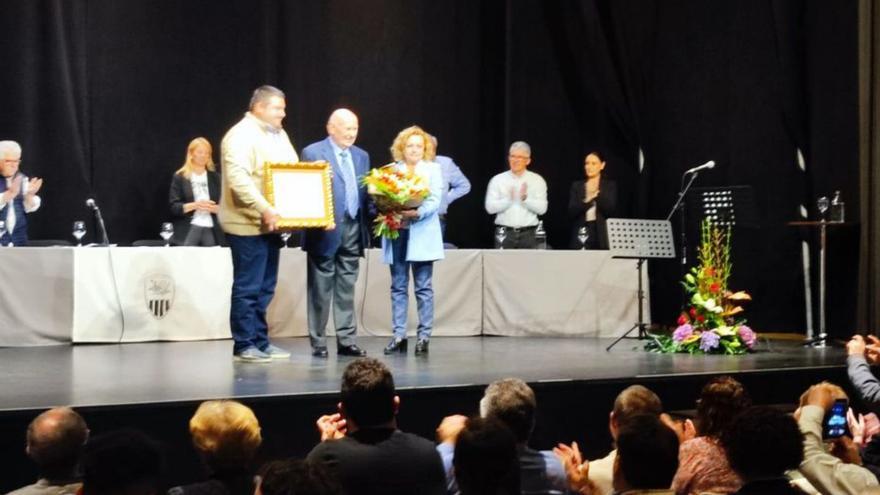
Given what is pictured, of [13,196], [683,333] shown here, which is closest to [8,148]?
[13,196]

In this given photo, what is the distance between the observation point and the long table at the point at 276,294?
29.0ft

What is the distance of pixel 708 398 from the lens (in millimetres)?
4195

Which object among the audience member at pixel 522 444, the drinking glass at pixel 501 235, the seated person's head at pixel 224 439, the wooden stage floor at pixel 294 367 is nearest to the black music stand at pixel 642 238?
the wooden stage floor at pixel 294 367

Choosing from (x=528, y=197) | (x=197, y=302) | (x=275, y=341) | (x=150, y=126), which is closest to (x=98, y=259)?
(x=197, y=302)

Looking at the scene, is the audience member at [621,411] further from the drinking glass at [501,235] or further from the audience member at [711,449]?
the drinking glass at [501,235]

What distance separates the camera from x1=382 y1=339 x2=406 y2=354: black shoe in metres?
8.16

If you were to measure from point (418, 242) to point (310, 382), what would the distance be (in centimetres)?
180

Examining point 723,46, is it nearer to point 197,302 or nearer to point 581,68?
point 581,68

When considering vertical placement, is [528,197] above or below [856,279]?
above

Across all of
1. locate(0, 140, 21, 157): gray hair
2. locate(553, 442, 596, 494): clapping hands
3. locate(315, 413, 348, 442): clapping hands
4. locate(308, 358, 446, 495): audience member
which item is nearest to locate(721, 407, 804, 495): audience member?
locate(553, 442, 596, 494): clapping hands

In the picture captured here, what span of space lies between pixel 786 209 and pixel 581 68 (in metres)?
2.94

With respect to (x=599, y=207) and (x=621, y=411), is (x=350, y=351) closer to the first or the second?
(x=621, y=411)

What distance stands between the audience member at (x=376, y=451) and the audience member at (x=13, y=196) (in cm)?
660

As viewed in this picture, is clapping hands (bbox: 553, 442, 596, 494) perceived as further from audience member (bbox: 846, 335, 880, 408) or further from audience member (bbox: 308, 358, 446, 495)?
audience member (bbox: 846, 335, 880, 408)
